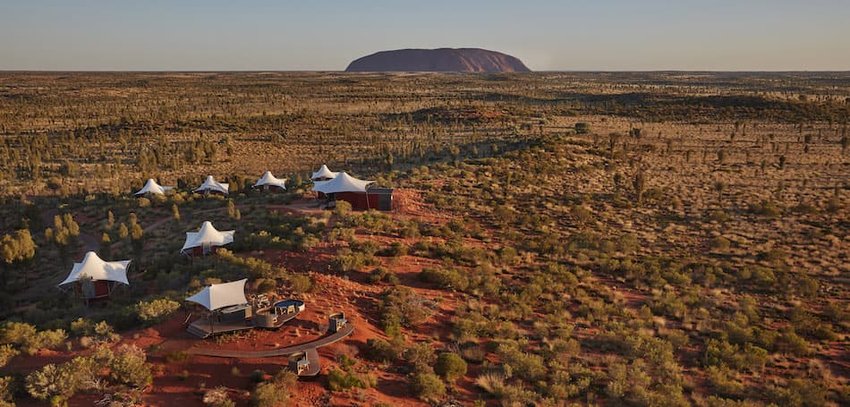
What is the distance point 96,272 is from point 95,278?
25cm

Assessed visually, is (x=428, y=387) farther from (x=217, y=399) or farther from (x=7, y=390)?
(x=7, y=390)

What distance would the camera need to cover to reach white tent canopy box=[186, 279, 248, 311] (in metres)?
14.0

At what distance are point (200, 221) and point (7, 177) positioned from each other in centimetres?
2174

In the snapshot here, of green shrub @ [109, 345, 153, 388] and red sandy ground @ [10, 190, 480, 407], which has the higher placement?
green shrub @ [109, 345, 153, 388]

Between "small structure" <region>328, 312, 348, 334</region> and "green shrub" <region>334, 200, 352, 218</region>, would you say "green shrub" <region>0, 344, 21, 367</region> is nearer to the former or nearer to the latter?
"small structure" <region>328, 312, 348, 334</region>

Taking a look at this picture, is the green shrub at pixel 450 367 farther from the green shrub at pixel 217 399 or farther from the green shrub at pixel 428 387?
the green shrub at pixel 217 399

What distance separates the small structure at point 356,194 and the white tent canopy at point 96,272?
9.69 metres

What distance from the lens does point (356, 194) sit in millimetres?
27062

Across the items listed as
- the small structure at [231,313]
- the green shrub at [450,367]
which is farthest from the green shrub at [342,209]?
the green shrub at [450,367]

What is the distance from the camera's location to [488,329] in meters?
15.8

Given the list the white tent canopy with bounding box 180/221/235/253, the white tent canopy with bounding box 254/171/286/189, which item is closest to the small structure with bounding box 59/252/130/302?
the white tent canopy with bounding box 180/221/235/253

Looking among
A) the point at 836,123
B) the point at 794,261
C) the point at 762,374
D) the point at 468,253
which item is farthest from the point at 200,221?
the point at 836,123

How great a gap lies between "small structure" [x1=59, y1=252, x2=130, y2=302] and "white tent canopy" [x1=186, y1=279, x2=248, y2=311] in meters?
6.86

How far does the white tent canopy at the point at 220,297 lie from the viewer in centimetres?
1397
